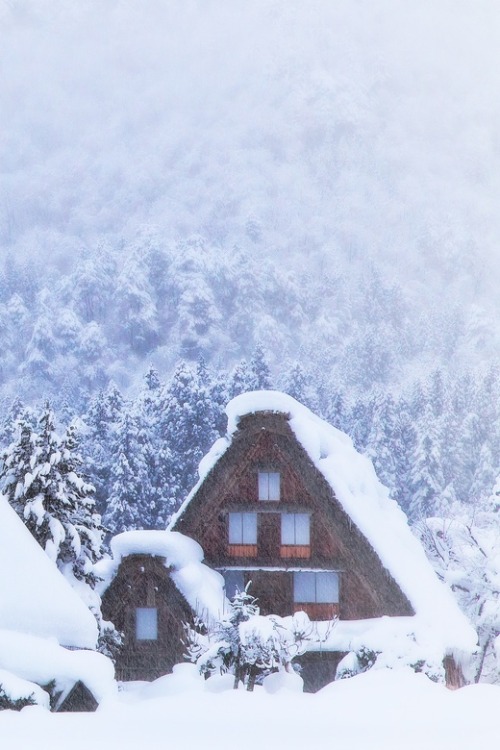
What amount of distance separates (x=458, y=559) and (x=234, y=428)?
401 inches

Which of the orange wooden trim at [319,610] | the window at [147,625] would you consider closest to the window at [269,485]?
the orange wooden trim at [319,610]

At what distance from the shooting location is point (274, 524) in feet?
135

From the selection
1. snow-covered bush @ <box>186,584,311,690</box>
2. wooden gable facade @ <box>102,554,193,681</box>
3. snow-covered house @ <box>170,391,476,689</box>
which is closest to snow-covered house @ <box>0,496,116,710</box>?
snow-covered bush @ <box>186,584,311,690</box>

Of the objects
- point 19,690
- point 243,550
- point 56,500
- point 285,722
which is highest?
point 243,550

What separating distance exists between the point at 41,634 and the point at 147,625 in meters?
21.3

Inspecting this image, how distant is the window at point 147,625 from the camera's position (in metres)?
39.2

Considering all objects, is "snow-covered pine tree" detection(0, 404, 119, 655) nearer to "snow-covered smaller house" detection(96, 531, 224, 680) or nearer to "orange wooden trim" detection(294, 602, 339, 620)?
"snow-covered smaller house" detection(96, 531, 224, 680)

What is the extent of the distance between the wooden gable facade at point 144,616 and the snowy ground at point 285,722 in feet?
88.9

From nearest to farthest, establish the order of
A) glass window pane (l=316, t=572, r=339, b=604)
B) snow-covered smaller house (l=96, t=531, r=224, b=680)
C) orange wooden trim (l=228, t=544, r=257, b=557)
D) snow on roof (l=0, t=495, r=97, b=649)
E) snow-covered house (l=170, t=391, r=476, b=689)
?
snow on roof (l=0, t=495, r=97, b=649), snow-covered smaller house (l=96, t=531, r=224, b=680), snow-covered house (l=170, t=391, r=476, b=689), glass window pane (l=316, t=572, r=339, b=604), orange wooden trim (l=228, t=544, r=257, b=557)

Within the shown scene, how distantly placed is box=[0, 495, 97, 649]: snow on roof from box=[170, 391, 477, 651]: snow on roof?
709 inches

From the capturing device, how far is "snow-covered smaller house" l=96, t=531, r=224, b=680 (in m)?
38.7

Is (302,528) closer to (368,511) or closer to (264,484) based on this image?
(264,484)

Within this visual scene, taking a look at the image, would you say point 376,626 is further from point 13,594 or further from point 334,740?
point 334,740

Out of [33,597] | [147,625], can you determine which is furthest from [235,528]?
A: [33,597]
